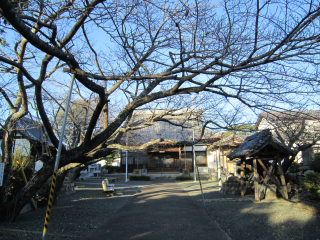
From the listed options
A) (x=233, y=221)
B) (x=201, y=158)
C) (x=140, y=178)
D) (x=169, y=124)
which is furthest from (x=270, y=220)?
(x=201, y=158)

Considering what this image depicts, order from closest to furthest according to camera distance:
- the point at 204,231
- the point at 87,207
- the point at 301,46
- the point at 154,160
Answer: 1. the point at 301,46
2. the point at 204,231
3. the point at 87,207
4. the point at 154,160

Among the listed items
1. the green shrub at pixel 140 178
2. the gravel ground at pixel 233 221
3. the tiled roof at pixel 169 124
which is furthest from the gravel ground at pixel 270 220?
the green shrub at pixel 140 178

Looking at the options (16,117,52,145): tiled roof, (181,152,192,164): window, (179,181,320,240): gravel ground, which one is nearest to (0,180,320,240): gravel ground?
(179,181,320,240): gravel ground

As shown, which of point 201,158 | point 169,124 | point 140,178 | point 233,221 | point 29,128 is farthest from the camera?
point 201,158

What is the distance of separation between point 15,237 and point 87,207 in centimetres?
439

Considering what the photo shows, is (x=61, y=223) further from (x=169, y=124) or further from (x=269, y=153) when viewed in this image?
(x=269, y=153)

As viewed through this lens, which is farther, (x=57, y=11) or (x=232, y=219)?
(x=232, y=219)

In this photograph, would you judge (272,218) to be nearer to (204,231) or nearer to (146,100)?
(204,231)

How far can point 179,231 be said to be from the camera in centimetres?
604

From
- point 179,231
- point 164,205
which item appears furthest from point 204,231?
point 164,205

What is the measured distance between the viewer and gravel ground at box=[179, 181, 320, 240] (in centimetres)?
555

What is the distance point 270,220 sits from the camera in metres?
6.73

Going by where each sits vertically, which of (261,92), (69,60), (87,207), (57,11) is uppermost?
(57,11)

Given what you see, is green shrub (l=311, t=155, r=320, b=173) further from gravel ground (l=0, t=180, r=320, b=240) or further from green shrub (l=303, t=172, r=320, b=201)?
green shrub (l=303, t=172, r=320, b=201)
